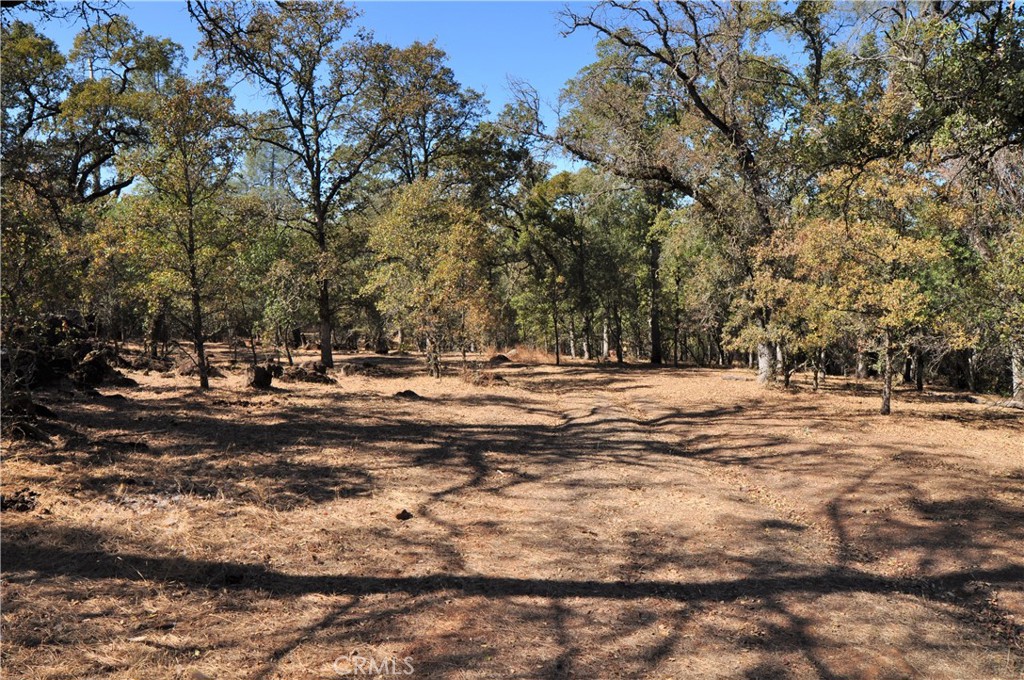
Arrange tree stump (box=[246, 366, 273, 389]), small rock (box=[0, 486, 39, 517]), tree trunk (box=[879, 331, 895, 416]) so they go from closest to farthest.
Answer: small rock (box=[0, 486, 39, 517])
tree trunk (box=[879, 331, 895, 416])
tree stump (box=[246, 366, 273, 389])

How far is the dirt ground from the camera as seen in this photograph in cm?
411

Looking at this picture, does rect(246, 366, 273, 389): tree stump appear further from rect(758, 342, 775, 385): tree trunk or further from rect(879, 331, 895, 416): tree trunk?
rect(879, 331, 895, 416): tree trunk

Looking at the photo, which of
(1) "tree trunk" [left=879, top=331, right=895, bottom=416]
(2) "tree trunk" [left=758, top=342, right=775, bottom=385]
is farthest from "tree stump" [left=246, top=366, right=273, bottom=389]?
(1) "tree trunk" [left=879, top=331, right=895, bottom=416]

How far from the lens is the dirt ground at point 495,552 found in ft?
13.5

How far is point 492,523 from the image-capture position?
6.93 metres

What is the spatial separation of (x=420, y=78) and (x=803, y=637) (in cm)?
2869

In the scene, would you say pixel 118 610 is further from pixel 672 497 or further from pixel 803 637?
pixel 672 497

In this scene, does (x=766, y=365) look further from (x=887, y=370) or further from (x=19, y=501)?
(x=19, y=501)

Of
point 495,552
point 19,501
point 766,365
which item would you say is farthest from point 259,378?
point 766,365

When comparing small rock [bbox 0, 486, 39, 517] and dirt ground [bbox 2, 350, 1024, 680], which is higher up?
small rock [bbox 0, 486, 39, 517]

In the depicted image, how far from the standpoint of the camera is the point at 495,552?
19.7ft

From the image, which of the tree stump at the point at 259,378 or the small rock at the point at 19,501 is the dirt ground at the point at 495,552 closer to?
the small rock at the point at 19,501

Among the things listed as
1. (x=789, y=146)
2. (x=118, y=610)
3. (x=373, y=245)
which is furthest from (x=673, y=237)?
(x=118, y=610)

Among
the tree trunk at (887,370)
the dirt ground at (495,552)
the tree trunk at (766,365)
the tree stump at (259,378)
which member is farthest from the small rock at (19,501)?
the tree trunk at (766,365)
